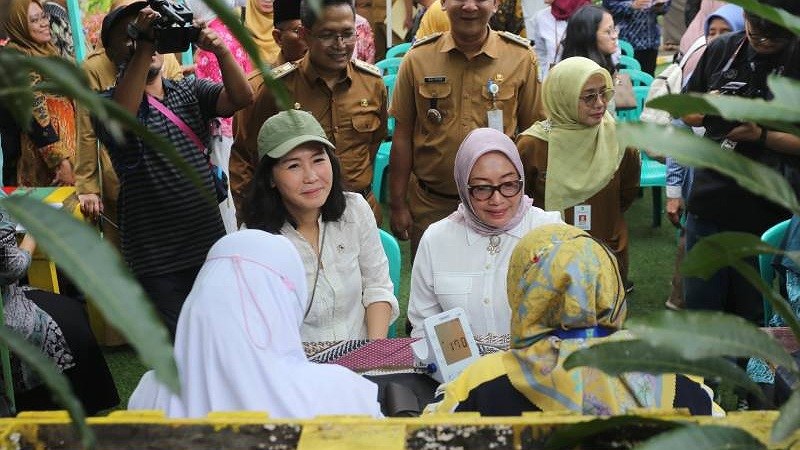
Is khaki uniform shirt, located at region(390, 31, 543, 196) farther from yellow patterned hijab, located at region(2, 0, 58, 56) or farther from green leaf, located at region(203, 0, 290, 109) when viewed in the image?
green leaf, located at region(203, 0, 290, 109)

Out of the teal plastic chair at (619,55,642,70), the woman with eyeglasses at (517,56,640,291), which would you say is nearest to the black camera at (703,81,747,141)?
the woman with eyeglasses at (517,56,640,291)

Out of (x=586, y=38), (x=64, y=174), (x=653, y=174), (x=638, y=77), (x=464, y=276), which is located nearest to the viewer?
(x=464, y=276)

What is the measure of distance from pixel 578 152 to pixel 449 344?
1678mm

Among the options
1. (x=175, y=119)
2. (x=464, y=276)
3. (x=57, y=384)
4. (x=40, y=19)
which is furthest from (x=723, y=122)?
(x=40, y=19)

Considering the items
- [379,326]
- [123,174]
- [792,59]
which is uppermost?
[792,59]

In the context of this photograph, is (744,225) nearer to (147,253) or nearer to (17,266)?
(147,253)

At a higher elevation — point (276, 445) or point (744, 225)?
point (276, 445)

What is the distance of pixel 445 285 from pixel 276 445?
2107 mm

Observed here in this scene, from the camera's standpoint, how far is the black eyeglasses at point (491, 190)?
339cm

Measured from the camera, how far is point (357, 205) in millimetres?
3529

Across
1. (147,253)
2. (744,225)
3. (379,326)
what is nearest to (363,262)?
(379,326)

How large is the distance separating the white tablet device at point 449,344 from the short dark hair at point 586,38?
9.35 feet

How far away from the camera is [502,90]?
4.21 meters

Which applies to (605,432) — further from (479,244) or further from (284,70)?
(284,70)
